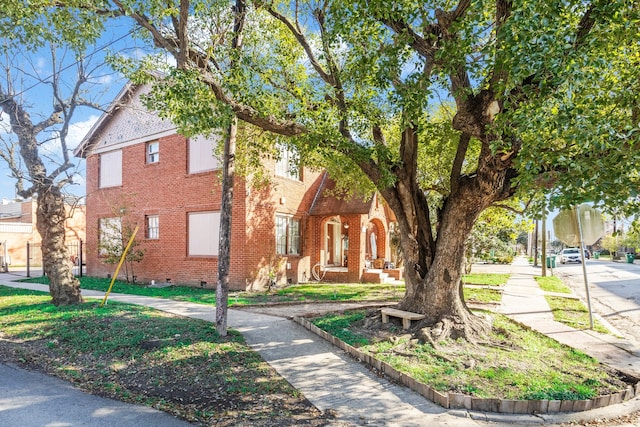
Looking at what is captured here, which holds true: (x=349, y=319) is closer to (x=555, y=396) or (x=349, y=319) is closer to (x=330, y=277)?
(x=555, y=396)

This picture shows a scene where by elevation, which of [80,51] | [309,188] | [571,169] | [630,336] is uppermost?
[80,51]

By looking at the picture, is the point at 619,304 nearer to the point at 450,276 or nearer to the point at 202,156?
the point at 450,276

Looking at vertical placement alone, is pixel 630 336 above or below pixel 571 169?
below

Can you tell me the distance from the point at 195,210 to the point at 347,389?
463 inches

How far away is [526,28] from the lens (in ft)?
15.6

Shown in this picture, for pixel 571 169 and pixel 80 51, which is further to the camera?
pixel 80 51

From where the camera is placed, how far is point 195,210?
1544cm

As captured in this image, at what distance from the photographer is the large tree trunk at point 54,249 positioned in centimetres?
973

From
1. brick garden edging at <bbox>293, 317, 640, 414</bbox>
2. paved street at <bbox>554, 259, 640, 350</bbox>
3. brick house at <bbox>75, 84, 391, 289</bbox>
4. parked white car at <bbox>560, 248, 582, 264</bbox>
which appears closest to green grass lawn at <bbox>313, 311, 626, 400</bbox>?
brick garden edging at <bbox>293, 317, 640, 414</bbox>

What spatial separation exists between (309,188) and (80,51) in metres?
10.9

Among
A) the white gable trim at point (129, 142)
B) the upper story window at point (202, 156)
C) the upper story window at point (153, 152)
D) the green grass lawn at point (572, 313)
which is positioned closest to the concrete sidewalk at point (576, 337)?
the green grass lawn at point (572, 313)

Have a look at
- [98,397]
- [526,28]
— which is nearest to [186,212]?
[98,397]

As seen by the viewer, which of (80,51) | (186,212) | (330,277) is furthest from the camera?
(330,277)

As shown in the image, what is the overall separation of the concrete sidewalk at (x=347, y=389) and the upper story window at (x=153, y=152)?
10.9 metres
